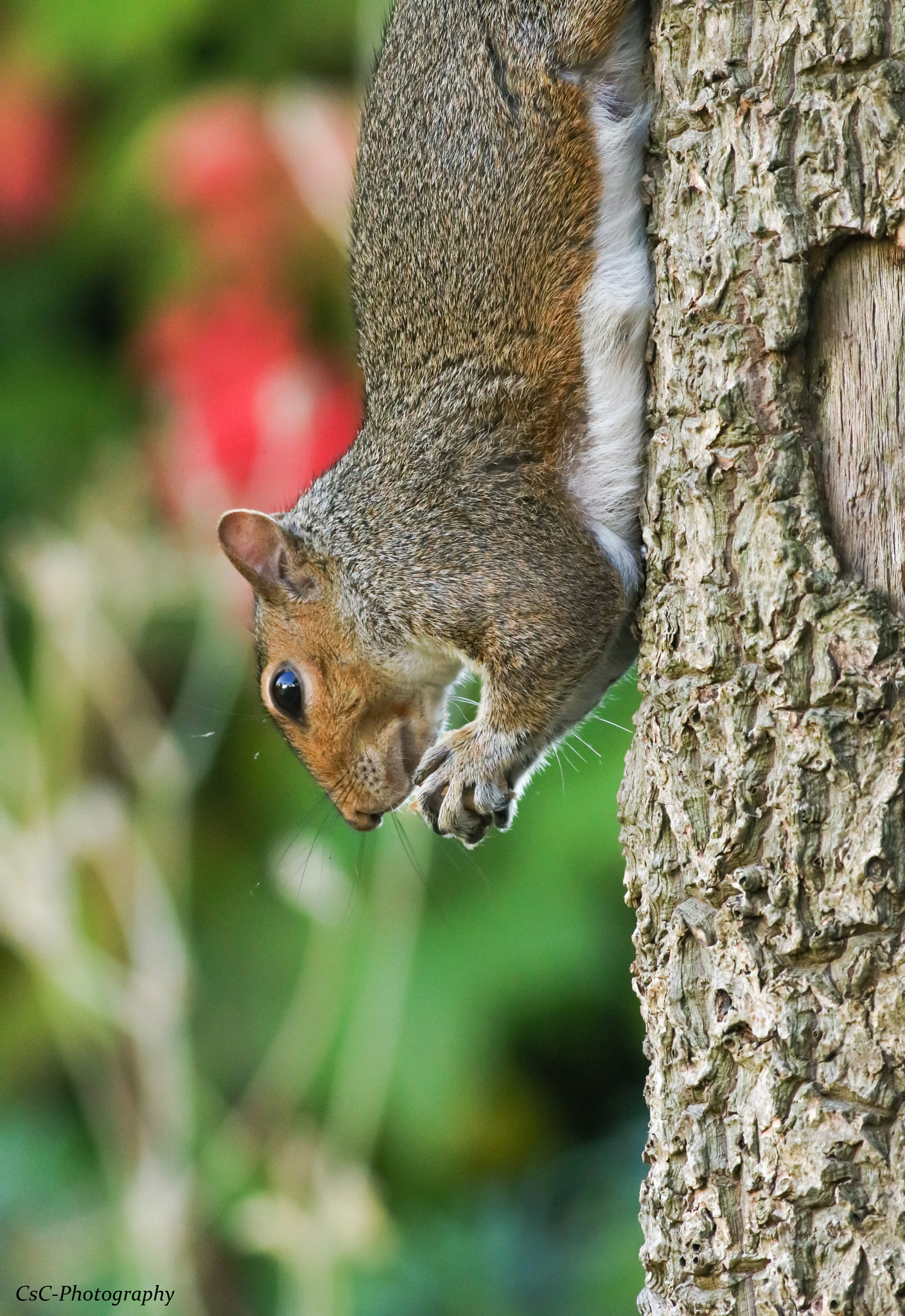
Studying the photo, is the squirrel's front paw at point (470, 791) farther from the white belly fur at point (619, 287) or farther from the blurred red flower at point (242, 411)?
the blurred red flower at point (242, 411)

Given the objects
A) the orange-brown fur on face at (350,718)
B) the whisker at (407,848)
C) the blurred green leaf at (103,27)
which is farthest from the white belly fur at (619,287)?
the blurred green leaf at (103,27)

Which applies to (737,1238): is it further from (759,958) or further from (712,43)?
(712,43)

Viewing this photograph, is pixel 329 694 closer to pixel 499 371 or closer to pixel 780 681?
pixel 499 371

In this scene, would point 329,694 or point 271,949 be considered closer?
point 329,694

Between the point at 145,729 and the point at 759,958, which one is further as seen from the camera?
the point at 145,729

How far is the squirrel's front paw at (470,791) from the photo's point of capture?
1.67m

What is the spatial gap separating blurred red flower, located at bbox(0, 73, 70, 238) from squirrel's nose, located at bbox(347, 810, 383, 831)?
78.4 inches

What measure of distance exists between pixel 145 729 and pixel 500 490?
4.79 ft

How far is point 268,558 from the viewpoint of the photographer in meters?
1.94

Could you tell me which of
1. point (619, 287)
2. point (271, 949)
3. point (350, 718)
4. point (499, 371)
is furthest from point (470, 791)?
point (271, 949)

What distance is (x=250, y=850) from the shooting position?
3.31 m

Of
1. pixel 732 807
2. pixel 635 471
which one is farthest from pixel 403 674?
pixel 732 807

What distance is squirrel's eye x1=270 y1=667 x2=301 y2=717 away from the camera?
1953mm

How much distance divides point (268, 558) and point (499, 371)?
48 centimetres
